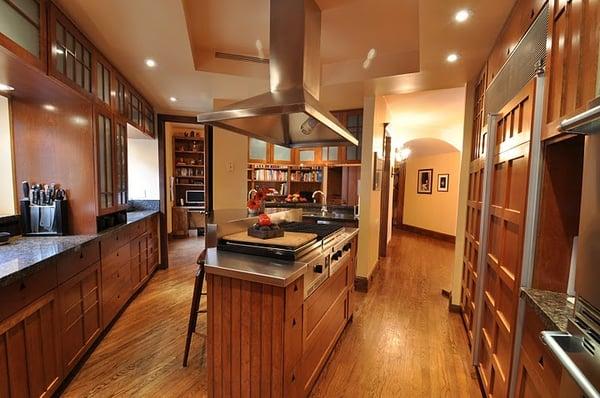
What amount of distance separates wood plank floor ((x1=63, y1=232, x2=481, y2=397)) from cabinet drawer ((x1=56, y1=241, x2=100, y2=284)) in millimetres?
741

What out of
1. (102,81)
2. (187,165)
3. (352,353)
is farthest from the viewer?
(187,165)


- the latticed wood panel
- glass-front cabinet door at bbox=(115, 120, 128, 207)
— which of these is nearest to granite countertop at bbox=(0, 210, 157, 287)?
glass-front cabinet door at bbox=(115, 120, 128, 207)

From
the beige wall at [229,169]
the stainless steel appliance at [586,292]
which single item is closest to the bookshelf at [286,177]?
the beige wall at [229,169]

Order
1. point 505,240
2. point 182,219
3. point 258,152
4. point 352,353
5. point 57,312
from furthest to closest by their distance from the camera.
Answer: point 182,219
point 258,152
point 352,353
point 57,312
point 505,240

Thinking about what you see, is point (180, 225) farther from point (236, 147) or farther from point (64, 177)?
point (64, 177)

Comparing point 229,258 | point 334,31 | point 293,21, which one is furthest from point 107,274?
point 334,31

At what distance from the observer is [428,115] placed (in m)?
5.21

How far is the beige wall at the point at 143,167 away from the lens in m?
4.26

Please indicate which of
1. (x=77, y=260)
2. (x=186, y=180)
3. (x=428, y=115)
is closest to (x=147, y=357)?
(x=77, y=260)

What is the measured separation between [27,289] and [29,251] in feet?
1.33

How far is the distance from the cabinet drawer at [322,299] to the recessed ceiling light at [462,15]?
1962mm

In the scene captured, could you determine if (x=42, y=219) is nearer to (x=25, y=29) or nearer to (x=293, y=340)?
(x=25, y=29)

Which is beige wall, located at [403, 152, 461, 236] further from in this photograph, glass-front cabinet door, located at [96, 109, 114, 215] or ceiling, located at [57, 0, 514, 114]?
glass-front cabinet door, located at [96, 109, 114, 215]

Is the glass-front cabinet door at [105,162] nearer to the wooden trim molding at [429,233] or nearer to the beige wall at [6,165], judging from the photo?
the beige wall at [6,165]
